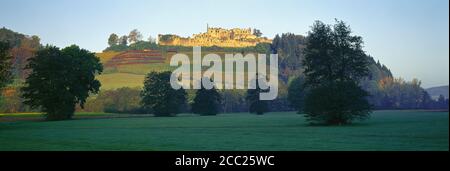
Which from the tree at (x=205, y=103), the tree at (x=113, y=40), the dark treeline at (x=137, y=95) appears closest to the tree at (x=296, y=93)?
the dark treeline at (x=137, y=95)

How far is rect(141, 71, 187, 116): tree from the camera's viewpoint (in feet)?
357

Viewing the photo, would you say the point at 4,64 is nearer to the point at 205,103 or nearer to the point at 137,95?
the point at 205,103

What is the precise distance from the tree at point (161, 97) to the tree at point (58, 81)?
22.7 metres

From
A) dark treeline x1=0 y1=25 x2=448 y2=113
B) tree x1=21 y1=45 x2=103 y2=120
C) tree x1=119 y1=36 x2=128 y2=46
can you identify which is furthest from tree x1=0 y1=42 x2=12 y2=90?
tree x1=119 y1=36 x2=128 y2=46

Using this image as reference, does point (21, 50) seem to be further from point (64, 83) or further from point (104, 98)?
→ point (64, 83)

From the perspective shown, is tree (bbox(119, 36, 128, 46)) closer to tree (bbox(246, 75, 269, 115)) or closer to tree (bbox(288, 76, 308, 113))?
tree (bbox(246, 75, 269, 115))

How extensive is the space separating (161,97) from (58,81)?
3110 centimetres

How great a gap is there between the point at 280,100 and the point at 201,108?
34331 mm

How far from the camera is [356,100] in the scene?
186 feet

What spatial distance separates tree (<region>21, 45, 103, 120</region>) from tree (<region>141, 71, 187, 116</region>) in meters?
22.7

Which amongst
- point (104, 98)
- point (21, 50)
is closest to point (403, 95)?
point (104, 98)

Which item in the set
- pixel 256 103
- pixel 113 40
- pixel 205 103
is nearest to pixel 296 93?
pixel 256 103

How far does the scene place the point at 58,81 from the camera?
82.1 m

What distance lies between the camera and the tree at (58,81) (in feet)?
266
